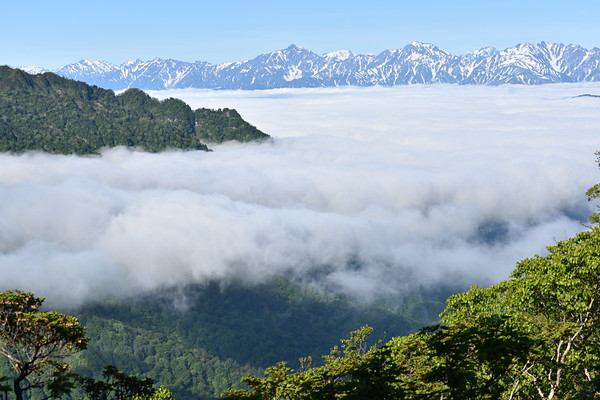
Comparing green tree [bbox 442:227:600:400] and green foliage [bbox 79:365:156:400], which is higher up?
green tree [bbox 442:227:600:400]

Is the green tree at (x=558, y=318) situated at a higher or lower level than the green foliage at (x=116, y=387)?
higher

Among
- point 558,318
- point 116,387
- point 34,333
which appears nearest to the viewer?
point 34,333

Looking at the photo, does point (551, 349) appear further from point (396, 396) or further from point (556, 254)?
point (396, 396)

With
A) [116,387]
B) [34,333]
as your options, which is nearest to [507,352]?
[34,333]

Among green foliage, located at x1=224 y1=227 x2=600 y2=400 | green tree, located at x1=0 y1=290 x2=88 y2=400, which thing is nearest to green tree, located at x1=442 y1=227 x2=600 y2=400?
green foliage, located at x1=224 y1=227 x2=600 y2=400

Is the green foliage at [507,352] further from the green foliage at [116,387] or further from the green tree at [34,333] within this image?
the green foliage at [116,387]

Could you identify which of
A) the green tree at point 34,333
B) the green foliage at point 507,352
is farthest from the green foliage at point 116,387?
the green foliage at point 507,352

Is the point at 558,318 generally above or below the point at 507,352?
below

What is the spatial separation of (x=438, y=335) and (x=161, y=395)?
1277 inches

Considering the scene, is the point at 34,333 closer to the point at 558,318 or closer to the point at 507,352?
the point at 507,352

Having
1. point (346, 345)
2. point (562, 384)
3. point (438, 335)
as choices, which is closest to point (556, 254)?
point (562, 384)

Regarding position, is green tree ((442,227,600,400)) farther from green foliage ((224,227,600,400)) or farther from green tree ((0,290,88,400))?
green tree ((0,290,88,400))

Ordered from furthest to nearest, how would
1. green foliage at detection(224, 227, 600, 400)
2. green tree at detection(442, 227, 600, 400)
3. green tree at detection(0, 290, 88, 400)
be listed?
green tree at detection(0, 290, 88, 400) < green tree at detection(442, 227, 600, 400) < green foliage at detection(224, 227, 600, 400)

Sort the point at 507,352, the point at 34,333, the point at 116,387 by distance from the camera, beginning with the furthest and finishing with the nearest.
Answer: the point at 116,387 < the point at 34,333 < the point at 507,352
